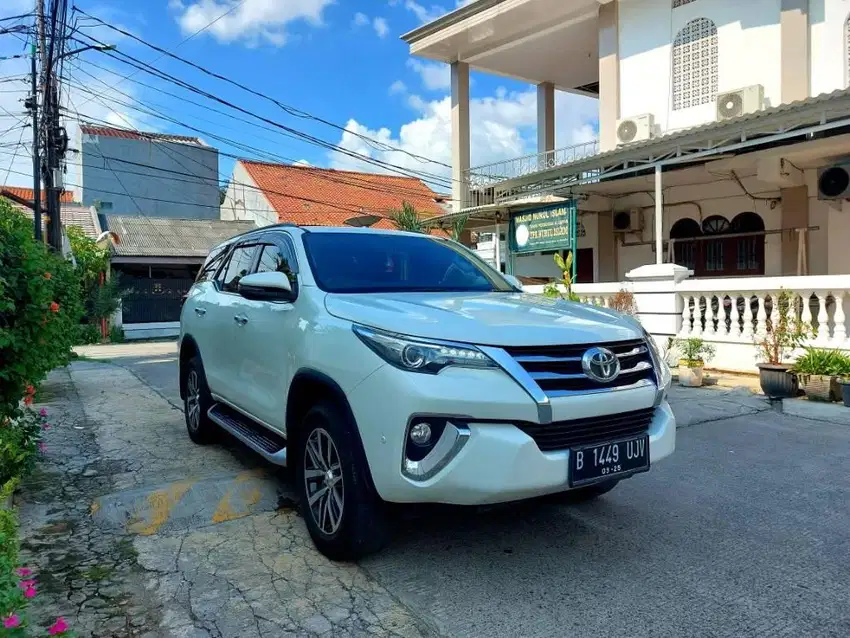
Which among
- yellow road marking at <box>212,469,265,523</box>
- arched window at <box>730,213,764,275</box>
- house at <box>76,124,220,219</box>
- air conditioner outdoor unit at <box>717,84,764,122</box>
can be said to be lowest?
yellow road marking at <box>212,469,265,523</box>

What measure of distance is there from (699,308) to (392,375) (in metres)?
7.52

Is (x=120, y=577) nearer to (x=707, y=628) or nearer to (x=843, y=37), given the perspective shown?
(x=707, y=628)

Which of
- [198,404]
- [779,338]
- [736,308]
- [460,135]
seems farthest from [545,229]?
[198,404]

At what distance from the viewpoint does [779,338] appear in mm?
7594

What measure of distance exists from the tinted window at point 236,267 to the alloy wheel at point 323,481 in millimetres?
1876

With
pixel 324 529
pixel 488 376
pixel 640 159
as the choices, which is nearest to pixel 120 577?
pixel 324 529

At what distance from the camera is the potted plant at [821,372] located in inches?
258

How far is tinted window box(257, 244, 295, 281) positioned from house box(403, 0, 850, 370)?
6.52 metres

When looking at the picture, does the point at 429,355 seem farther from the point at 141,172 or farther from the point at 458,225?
the point at 141,172

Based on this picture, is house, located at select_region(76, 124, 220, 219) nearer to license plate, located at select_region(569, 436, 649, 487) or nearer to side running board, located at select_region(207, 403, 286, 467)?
side running board, located at select_region(207, 403, 286, 467)

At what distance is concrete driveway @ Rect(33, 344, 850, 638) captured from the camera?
2572 millimetres

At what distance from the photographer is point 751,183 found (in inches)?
489

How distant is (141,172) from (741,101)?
93.4 feet

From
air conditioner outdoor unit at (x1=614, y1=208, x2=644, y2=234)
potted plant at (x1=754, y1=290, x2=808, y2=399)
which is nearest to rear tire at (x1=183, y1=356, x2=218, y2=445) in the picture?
potted plant at (x1=754, y1=290, x2=808, y2=399)
